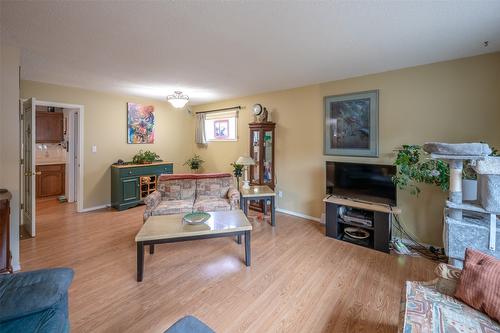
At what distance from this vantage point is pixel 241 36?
A: 2131 mm

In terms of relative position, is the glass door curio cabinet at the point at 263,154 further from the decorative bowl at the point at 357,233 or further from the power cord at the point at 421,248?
the power cord at the point at 421,248

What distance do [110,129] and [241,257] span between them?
153 inches

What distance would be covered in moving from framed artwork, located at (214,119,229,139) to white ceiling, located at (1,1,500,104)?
74.5 inches

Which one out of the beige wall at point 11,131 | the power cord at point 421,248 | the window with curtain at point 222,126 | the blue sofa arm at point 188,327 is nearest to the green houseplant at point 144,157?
the window with curtain at point 222,126

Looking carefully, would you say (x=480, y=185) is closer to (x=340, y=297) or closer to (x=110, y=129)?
(x=340, y=297)

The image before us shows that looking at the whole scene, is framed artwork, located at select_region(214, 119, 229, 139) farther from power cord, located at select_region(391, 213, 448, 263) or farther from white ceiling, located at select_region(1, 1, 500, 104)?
power cord, located at select_region(391, 213, 448, 263)

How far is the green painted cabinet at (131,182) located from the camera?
14.4ft

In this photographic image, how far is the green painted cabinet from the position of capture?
439 cm

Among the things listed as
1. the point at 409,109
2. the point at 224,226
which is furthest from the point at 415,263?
the point at 224,226

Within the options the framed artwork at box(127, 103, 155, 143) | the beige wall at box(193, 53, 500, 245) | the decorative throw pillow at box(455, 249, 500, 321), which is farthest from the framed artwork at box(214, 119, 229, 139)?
the decorative throw pillow at box(455, 249, 500, 321)

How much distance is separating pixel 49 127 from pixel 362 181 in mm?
6785

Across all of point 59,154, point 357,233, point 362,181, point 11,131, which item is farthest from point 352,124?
point 59,154

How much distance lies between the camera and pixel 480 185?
80.9 inches

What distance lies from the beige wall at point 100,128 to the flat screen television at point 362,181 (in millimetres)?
4080
